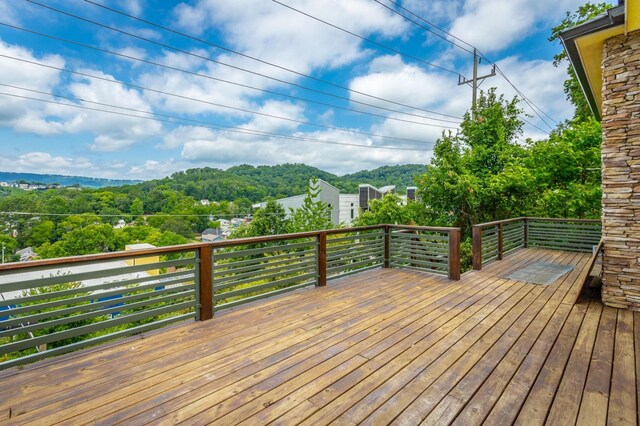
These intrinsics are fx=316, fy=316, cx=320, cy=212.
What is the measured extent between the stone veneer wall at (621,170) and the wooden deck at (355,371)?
1.27 feet

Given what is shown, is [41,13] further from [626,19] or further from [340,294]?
[626,19]

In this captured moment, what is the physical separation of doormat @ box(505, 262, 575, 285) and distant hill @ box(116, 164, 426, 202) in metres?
18.8

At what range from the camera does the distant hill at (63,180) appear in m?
23.2

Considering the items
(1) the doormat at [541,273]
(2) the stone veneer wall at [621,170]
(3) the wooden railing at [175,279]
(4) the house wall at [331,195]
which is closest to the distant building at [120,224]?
(4) the house wall at [331,195]

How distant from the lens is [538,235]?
25.9 ft

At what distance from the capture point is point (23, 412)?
5.88 feet

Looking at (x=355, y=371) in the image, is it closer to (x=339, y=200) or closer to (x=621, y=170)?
(x=621, y=170)

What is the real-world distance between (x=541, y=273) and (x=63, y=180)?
34104 mm

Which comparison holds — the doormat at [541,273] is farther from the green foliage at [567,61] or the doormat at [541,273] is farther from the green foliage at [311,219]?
the green foliage at [311,219]

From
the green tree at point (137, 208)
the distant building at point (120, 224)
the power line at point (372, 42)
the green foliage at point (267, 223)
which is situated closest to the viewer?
the power line at point (372, 42)

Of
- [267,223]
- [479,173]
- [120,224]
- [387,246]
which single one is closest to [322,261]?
[387,246]

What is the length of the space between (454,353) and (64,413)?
260cm

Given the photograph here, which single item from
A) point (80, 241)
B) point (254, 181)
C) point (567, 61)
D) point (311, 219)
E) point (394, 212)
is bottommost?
point (80, 241)

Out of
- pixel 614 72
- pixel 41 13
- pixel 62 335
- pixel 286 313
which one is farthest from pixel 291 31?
pixel 62 335
